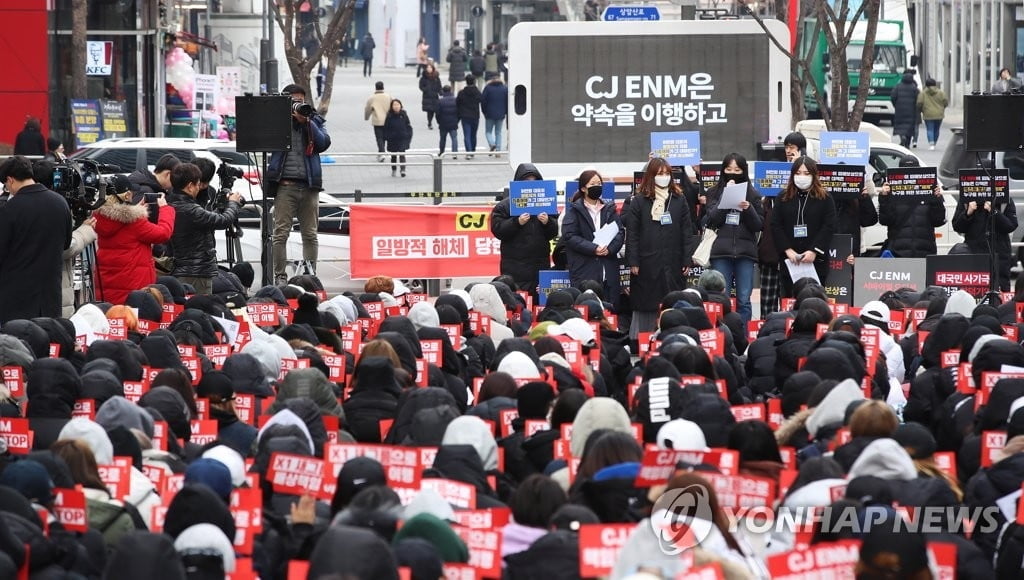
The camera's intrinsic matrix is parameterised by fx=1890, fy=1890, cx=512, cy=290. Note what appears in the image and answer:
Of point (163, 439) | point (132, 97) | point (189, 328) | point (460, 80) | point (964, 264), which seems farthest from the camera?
point (460, 80)

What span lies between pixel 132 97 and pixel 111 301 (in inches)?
794

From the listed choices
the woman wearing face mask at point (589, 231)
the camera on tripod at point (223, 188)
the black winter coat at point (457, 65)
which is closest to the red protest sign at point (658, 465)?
the woman wearing face mask at point (589, 231)

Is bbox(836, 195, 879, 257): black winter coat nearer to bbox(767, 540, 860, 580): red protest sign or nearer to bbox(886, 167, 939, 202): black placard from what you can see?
bbox(886, 167, 939, 202): black placard

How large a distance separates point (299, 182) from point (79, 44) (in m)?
13.5

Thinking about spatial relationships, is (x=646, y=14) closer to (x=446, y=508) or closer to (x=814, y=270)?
(x=814, y=270)

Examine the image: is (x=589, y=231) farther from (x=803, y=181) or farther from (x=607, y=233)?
(x=803, y=181)

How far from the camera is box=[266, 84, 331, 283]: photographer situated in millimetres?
Answer: 17688

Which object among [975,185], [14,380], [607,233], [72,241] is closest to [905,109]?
[975,185]

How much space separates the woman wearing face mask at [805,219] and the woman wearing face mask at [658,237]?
976mm

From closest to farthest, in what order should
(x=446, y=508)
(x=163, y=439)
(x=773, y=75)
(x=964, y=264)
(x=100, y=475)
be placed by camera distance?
(x=446, y=508)
(x=100, y=475)
(x=163, y=439)
(x=964, y=264)
(x=773, y=75)

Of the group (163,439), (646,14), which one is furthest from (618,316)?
(646,14)

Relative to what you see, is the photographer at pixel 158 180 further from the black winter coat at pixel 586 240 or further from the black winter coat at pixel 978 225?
the black winter coat at pixel 978 225

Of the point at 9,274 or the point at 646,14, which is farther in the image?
the point at 646,14

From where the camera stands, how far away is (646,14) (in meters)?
27.5
